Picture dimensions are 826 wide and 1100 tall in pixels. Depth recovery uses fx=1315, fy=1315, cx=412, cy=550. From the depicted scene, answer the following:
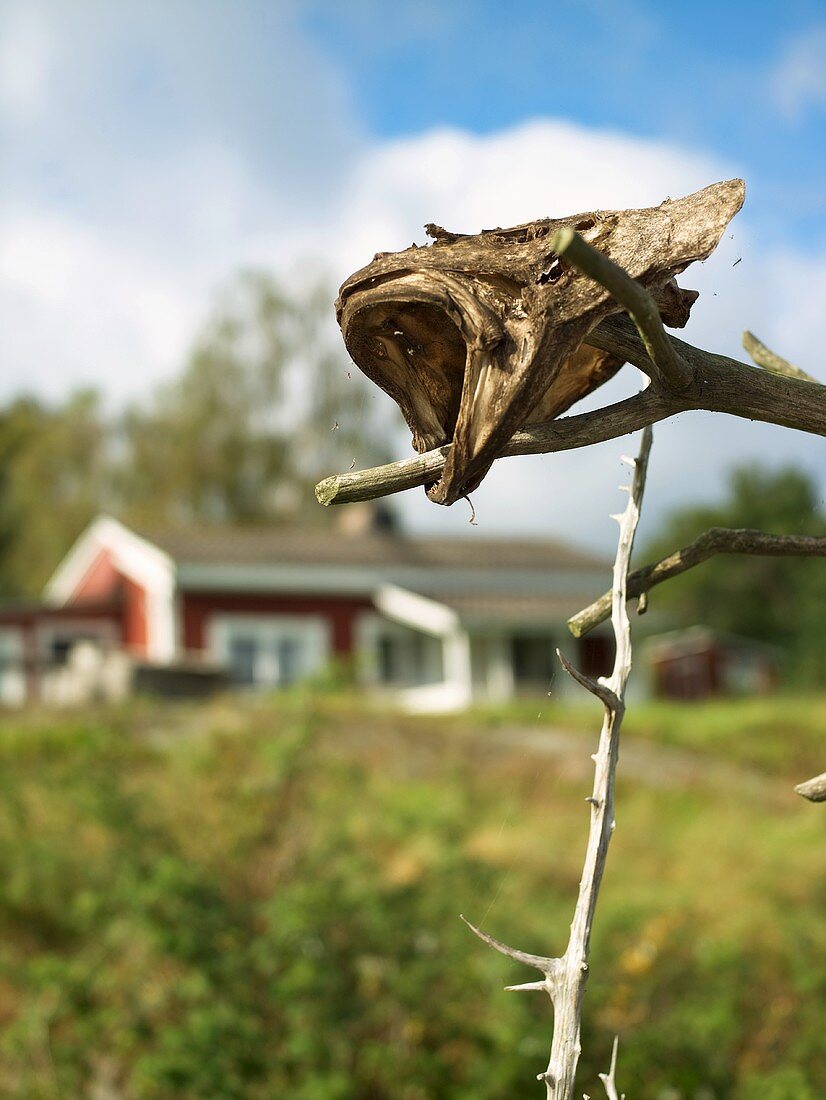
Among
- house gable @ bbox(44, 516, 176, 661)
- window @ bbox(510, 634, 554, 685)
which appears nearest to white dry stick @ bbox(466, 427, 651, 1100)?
house gable @ bbox(44, 516, 176, 661)

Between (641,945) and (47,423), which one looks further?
(47,423)

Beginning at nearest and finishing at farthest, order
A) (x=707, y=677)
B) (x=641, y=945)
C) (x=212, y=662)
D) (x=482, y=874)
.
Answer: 1. (x=482, y=874)
2. (x=641, y=945)
3. (x=212, y=662)
4. (x=707, y=677)

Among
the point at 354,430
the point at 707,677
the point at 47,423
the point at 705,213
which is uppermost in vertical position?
the point at 47,423

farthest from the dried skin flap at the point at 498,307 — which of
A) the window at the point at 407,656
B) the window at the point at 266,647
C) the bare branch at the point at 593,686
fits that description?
the window at the point at 407,656

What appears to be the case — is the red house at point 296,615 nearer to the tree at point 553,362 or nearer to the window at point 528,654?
the window at point 528,654

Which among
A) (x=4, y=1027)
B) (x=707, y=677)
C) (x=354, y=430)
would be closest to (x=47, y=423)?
(x=707, y=677)

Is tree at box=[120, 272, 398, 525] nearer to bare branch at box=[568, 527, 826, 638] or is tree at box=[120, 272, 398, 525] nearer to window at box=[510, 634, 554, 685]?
window at box=[510, 634, 554, 685]

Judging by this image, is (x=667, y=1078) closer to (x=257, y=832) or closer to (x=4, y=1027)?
(x=257, y=832)

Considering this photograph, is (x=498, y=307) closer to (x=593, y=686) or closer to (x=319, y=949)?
(x=593, y=686)
